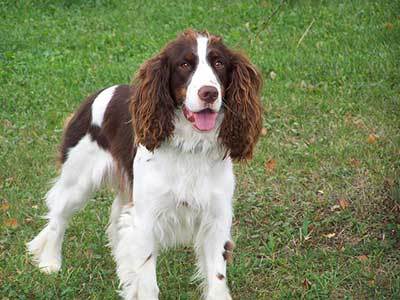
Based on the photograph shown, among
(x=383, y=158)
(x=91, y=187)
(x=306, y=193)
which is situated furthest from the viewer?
(x=383, y=158)

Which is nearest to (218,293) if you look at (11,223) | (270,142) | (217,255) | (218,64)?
(217,255)

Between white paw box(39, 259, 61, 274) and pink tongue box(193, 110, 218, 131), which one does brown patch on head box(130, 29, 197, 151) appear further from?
white paw box(39, 259, 61, 274)

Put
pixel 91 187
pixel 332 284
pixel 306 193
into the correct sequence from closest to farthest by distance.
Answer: pixel 332 284, pixel 91 187, pixel 306 193

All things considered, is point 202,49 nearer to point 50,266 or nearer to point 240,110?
point 240,110

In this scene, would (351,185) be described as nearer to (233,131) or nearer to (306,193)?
(306,193)

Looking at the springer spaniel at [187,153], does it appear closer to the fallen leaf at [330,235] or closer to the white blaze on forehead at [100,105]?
the white blaze on forehead at [100,105]

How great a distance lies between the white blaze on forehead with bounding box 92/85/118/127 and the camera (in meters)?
5.48

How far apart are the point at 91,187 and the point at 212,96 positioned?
167 cm

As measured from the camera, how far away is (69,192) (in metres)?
5.70

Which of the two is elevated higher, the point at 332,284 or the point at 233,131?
the point at 233,131

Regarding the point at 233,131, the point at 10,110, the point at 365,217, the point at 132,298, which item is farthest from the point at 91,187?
the point at 10,110

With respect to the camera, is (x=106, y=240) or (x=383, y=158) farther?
(x=383, y=158)

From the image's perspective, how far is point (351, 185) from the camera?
6.35m

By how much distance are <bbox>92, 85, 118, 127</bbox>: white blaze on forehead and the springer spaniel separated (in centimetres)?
60
